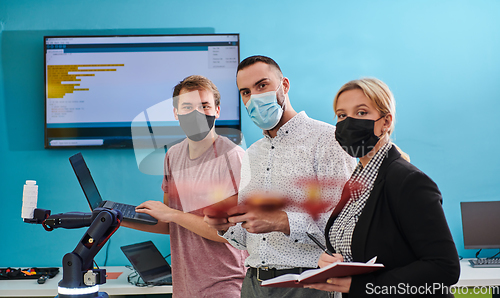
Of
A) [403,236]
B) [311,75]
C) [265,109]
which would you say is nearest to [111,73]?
[311,75]

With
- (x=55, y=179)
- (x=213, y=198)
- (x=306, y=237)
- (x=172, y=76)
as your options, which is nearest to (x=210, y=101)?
(x=213, y=198)

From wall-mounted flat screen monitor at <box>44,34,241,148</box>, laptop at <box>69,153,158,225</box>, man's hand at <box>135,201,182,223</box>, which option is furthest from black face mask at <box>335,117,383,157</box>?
wall-mounted flat screen monitor at <box>44,34,241,148</box>

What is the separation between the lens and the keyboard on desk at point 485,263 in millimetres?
2068

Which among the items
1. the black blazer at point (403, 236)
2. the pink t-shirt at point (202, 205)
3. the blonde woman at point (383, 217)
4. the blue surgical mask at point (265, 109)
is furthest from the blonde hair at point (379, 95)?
the pink t-shirt at point (202, 205)

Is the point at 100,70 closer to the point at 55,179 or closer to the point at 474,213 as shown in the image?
the point at 55,179

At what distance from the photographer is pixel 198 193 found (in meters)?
1.02

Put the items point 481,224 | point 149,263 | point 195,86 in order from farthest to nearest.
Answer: point 481,224
point 149,263
point 195,86

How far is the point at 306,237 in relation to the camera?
3.38 ft

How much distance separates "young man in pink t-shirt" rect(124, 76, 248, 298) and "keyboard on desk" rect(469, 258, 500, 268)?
150cm

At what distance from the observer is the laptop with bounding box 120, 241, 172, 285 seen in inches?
72.9

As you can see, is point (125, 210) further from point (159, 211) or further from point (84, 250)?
point (84, 250)

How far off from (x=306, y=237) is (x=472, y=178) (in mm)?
1800

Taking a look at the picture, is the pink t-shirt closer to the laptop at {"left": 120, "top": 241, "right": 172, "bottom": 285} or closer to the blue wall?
the laptop at {"left": 120, "top": 241, "right": 172, "bottom": 285}

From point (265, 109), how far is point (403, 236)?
534 millimetres
